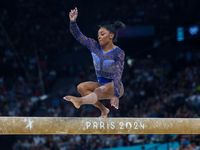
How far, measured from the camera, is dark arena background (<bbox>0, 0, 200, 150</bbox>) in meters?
10.6

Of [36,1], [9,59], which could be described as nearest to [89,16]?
[36,1]

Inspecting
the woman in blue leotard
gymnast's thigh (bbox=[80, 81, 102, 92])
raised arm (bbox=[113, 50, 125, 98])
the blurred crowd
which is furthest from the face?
the blurred crowd

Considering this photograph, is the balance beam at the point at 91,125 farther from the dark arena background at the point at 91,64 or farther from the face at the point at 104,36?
the dark arena background at the point at 91,64

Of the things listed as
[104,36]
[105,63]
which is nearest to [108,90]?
[105,63]

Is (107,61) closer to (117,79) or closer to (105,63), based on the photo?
(105,63)

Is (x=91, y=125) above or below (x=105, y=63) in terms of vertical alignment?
below

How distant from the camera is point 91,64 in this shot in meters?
14.4

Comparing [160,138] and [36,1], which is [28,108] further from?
[36,1]

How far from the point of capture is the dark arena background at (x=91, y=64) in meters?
10.6

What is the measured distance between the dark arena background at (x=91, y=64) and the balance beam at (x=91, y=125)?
457 cm

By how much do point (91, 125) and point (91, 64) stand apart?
1031cm

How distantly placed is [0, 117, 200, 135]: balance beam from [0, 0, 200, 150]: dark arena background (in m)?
4.57

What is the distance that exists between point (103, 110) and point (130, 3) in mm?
12038

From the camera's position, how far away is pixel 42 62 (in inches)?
592
